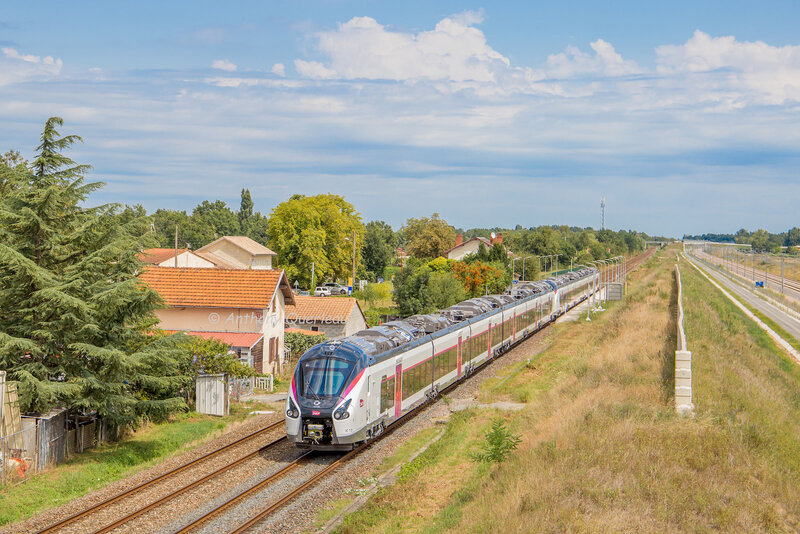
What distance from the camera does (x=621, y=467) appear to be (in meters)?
13.2

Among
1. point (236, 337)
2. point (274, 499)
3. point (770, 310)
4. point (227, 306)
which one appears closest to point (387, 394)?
point (274, 499)

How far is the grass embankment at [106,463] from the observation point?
15180mm

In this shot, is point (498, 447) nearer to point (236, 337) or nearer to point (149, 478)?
point (149, 478)

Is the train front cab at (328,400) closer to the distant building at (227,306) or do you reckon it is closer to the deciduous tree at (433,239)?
the distant building at (227,306)

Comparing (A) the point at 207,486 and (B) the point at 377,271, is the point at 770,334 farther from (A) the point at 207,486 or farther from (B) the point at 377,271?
(B) the point at 377,271

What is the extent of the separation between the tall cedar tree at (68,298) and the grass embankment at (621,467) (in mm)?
8645

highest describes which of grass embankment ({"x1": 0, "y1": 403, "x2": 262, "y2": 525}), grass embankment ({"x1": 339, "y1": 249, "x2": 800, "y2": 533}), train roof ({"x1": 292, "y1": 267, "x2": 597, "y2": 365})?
train roof ({"x1": 292, "y1": 267, "x2": 597, "y2": 365})

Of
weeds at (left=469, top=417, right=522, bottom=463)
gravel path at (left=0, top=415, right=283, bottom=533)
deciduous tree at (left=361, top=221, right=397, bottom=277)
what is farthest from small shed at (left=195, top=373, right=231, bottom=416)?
deciduous tree at (left=361, top=221, right=397, bottom=277)

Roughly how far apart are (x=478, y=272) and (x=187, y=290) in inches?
1434

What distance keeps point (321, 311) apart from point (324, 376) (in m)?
29.0

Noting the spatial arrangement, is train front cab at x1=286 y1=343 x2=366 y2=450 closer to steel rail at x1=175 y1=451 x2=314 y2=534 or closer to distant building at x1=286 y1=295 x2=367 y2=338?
steel rail at x1=175 y1=451 x2=314 y2=534

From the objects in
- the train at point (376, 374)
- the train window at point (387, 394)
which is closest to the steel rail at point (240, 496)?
the train at point (376, 374)

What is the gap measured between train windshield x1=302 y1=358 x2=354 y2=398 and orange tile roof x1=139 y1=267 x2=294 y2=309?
1597 centimetres

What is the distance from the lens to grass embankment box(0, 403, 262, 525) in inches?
598
